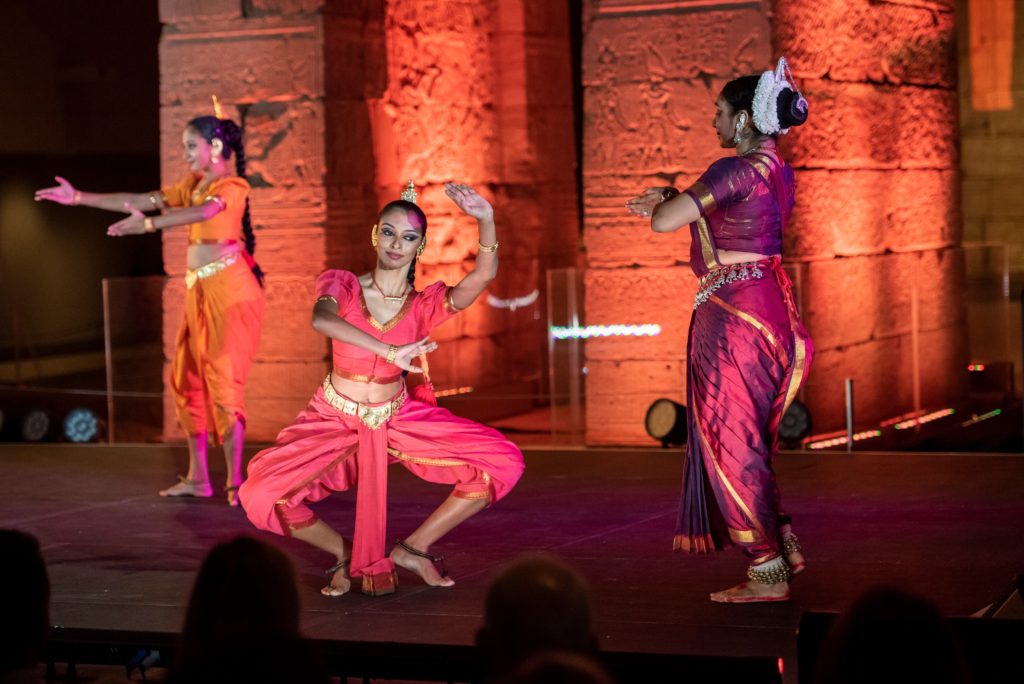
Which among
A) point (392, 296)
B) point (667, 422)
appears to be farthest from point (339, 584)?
point (667, 422)

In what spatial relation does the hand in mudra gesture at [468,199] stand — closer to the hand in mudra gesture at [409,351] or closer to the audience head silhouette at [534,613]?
the hand in mudra gesture at [409,351]

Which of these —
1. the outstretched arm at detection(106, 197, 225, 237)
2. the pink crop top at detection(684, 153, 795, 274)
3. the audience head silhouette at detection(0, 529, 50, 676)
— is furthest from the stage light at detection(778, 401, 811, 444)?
the audience head silhouette at detection(0, 529, 50, 676)

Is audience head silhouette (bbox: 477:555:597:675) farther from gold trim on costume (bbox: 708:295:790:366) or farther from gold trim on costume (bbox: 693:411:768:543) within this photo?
gold trim on costume (bbox: 708:295:790:366)

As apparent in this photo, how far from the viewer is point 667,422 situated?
931 centimetres

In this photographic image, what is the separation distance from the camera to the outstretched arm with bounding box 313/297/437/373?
5.68 m

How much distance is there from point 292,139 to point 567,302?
1.92 metres

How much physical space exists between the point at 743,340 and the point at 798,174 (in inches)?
168

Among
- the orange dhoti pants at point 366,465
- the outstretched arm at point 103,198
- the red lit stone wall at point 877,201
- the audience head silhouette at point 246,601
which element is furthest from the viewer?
the red lit stone wall at point 877,201

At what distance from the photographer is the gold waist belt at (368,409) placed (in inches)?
234

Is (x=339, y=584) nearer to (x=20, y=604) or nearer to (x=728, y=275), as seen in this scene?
(x=728, y=275)

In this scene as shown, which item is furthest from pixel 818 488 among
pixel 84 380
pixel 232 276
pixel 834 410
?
pixel 84 380

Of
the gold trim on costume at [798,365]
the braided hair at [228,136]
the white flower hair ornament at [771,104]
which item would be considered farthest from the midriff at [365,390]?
the braided hair at [228,136]

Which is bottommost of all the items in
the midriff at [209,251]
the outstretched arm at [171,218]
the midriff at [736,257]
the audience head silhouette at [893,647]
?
the audience head silhouette at [893,647]

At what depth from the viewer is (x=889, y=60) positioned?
1070cm
